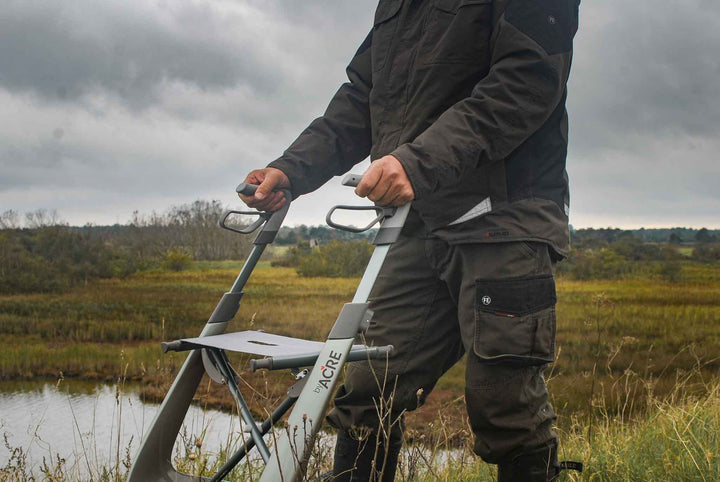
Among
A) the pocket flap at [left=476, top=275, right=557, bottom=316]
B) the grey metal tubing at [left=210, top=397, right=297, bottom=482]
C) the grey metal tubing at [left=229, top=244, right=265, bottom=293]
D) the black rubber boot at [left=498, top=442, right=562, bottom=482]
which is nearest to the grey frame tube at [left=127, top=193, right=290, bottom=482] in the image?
the grey metal tubing at [left=229, top=244, right=265, bottom=293]

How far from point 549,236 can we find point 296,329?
9.14 m

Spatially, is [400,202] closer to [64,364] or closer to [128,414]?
[128,414]

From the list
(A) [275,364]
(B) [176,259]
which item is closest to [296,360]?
(A) [275,364]

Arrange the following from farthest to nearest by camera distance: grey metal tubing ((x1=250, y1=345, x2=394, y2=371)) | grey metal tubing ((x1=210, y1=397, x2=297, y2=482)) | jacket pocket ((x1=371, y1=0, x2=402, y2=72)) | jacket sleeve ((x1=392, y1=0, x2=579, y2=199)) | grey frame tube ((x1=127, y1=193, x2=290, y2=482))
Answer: jacket pocket ((x1=371, y1=0, x2=402, y2=72)), grey frame tube ((x1=127, y1=193, x2=290, y2=482)), grey metal tubing ((x1=210, y1=397, x2=297, y2=482)), jacket sleeve ((x1=392, y1=0, x2=579, y2=199)), grey metal tubing ((x1=250, y1=345, x2=394, y2=371))

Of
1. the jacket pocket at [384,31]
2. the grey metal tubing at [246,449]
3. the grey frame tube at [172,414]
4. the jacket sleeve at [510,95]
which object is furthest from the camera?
the jacket pocket at [384,31]

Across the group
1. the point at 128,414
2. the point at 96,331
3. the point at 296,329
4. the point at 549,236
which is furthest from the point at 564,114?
the point at 96,331

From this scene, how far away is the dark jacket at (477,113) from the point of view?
165cm

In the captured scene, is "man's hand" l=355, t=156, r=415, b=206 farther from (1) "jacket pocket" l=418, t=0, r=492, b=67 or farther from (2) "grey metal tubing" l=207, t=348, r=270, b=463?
(2) "grey metal tubing" l=207, t=348, r=270, b=463

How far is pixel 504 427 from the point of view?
5.87 feet

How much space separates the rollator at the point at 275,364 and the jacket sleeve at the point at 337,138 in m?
0.12

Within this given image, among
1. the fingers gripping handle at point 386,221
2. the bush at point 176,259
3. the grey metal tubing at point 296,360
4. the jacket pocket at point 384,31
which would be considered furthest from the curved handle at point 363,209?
the bush at point 176,259

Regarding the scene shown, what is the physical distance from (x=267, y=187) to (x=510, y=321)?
88 centimetres

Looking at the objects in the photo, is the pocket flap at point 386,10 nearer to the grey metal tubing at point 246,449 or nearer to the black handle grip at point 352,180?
the black handle grip at point 352,180

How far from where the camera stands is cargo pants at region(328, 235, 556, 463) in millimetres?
1759
